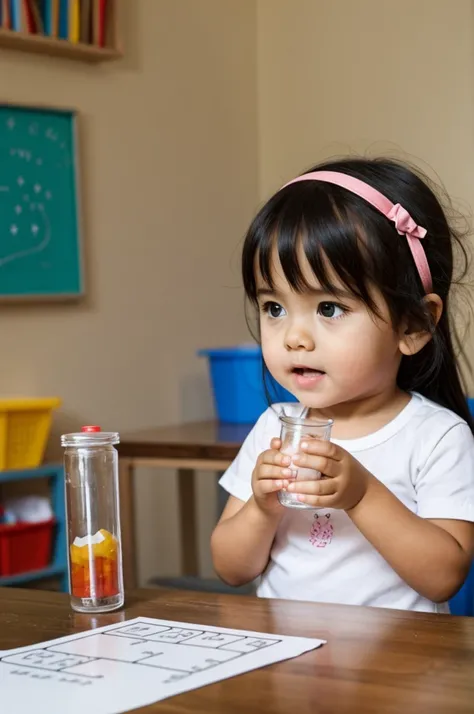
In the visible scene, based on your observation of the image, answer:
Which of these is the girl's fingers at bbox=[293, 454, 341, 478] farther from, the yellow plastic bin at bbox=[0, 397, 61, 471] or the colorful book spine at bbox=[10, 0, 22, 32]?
the colorful book spine at bbox=[10, 0, 22, 32]

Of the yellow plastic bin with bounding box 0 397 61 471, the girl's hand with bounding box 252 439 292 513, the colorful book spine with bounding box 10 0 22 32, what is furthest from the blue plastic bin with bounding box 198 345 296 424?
the girl's hand with bounding box 252 439 292 513

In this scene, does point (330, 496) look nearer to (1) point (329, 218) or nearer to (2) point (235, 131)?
(1) point (329, 218)

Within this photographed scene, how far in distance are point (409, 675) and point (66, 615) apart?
1.28 feet

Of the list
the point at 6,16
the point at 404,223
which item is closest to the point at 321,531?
the point at 404,223

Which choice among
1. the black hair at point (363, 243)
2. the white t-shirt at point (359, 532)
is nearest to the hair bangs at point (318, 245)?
the black hair at point (363, 243)

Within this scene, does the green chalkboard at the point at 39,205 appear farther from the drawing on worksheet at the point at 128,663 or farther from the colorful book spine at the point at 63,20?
→ the drawing on worksheet at the point at 128,663

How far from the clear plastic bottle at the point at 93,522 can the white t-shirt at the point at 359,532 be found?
0.32m

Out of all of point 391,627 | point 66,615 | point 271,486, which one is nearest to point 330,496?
point 271,486

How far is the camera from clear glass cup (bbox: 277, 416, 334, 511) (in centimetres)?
103

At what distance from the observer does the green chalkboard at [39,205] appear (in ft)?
9.09

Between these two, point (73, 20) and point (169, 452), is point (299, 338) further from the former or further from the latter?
point (73, 20)

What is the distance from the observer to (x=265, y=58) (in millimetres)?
3607

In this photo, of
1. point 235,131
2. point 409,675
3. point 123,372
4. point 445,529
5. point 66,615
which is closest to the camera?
point 409,675

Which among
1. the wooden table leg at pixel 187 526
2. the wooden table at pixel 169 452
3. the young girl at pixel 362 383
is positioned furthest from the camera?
the wooden table leg at pixel 187 526
